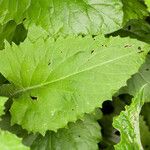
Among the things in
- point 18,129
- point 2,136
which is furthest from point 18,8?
point 2,136

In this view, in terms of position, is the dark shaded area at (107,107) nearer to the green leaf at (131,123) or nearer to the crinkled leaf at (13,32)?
the crinkled leaf at (13,32)

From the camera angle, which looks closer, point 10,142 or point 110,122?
point 10,142

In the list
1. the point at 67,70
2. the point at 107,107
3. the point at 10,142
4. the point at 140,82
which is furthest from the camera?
the point at 107,107

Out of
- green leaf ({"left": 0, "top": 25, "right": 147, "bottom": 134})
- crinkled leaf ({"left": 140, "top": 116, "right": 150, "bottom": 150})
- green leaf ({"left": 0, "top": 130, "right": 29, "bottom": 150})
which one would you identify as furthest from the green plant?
crinkled leaf ({"left": 140, "top": 116, "right": 150, "bottom": 150})

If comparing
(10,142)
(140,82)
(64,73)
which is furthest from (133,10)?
(10,142)

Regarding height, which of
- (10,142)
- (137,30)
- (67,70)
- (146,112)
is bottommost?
(146,112)

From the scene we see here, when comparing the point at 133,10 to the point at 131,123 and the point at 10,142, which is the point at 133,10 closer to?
the point at 131,123

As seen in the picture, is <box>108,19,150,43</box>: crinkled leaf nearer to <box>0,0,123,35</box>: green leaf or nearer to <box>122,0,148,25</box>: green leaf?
<box>122,0,148,25</box>: green leaf

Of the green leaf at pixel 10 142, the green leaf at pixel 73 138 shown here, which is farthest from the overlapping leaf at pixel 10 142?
the green leaf at pixel 73 138
